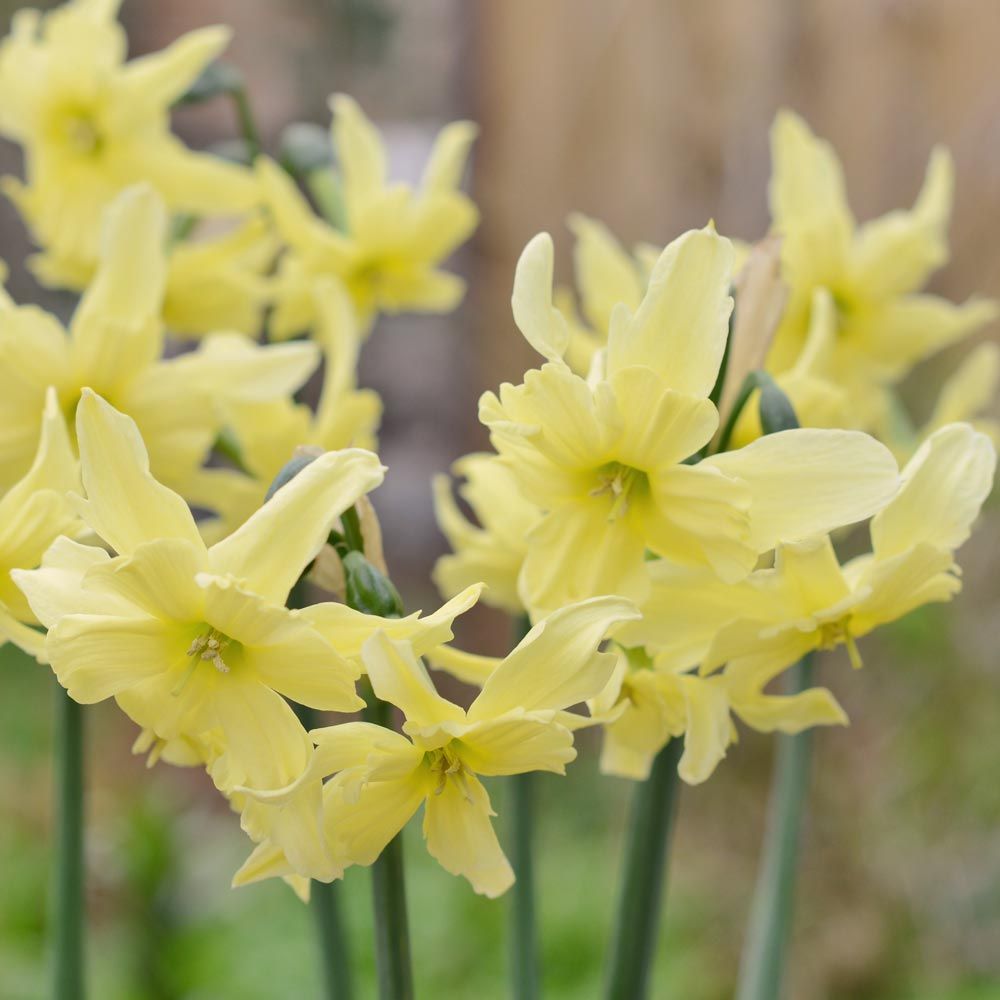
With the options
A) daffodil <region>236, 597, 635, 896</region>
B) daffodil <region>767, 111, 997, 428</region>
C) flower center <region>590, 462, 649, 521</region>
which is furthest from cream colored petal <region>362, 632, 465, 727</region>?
daffodil <region>767, 111, 997, 428</region>

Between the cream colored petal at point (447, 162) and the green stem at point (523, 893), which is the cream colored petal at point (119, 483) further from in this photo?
the cream colored petal at point (447, 162)

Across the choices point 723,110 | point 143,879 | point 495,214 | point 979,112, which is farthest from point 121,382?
point 495,214

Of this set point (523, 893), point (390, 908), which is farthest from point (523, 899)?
point (390, 908)

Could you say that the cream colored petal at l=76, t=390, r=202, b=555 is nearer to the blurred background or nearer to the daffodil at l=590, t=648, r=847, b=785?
the daffodil at l=590, t=648, r=847, b=785

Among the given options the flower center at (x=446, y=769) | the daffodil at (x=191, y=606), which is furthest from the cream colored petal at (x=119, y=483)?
the flower center at (x=446, y=769)

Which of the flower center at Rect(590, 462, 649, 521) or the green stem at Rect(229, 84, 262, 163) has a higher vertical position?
the green stem at Rect(229, 84, 262, 163)

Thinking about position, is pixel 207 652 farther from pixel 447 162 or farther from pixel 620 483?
pixel 447 162

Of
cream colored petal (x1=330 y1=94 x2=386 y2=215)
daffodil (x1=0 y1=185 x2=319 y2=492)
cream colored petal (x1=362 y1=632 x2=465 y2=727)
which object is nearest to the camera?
cream colored petal (x1=362 y1=632 x2=465 y2=727)
